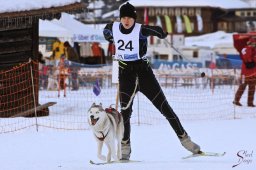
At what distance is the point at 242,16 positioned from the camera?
5784cm

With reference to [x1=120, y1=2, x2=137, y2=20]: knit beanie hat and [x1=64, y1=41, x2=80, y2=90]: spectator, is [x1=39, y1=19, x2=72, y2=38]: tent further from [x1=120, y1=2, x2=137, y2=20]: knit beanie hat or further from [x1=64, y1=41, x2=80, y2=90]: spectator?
[x1=120, y1=2, x2=137, y2=20]: knit beanie hat

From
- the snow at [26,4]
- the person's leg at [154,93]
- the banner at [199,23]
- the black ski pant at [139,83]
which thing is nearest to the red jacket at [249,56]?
the snow at [26,4]

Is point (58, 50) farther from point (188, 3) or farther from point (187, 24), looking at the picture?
point (187, 24)

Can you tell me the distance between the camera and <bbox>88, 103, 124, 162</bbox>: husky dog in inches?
257

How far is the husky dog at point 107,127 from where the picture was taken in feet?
21.4

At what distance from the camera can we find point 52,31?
24.2 metres

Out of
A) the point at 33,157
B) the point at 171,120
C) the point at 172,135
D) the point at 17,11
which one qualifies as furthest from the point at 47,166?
the point at 17,11

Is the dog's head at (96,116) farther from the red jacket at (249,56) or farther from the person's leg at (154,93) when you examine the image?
Answer: the red jacket at (249,56)

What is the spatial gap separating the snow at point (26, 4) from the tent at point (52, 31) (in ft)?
37.1

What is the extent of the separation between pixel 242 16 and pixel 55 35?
35.9m

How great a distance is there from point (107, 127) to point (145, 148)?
1.70 m

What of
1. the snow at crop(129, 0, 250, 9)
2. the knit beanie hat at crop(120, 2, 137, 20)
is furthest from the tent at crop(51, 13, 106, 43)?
the snow at crop(129, 0, 250, 9)

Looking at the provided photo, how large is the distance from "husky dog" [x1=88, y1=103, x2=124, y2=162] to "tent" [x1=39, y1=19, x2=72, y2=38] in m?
17.3

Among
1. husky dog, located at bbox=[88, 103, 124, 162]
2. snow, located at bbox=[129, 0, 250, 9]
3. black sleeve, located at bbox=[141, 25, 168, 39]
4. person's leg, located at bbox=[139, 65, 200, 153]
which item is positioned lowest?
husky dog, located at bbox=[88, 103, 124, 162]
